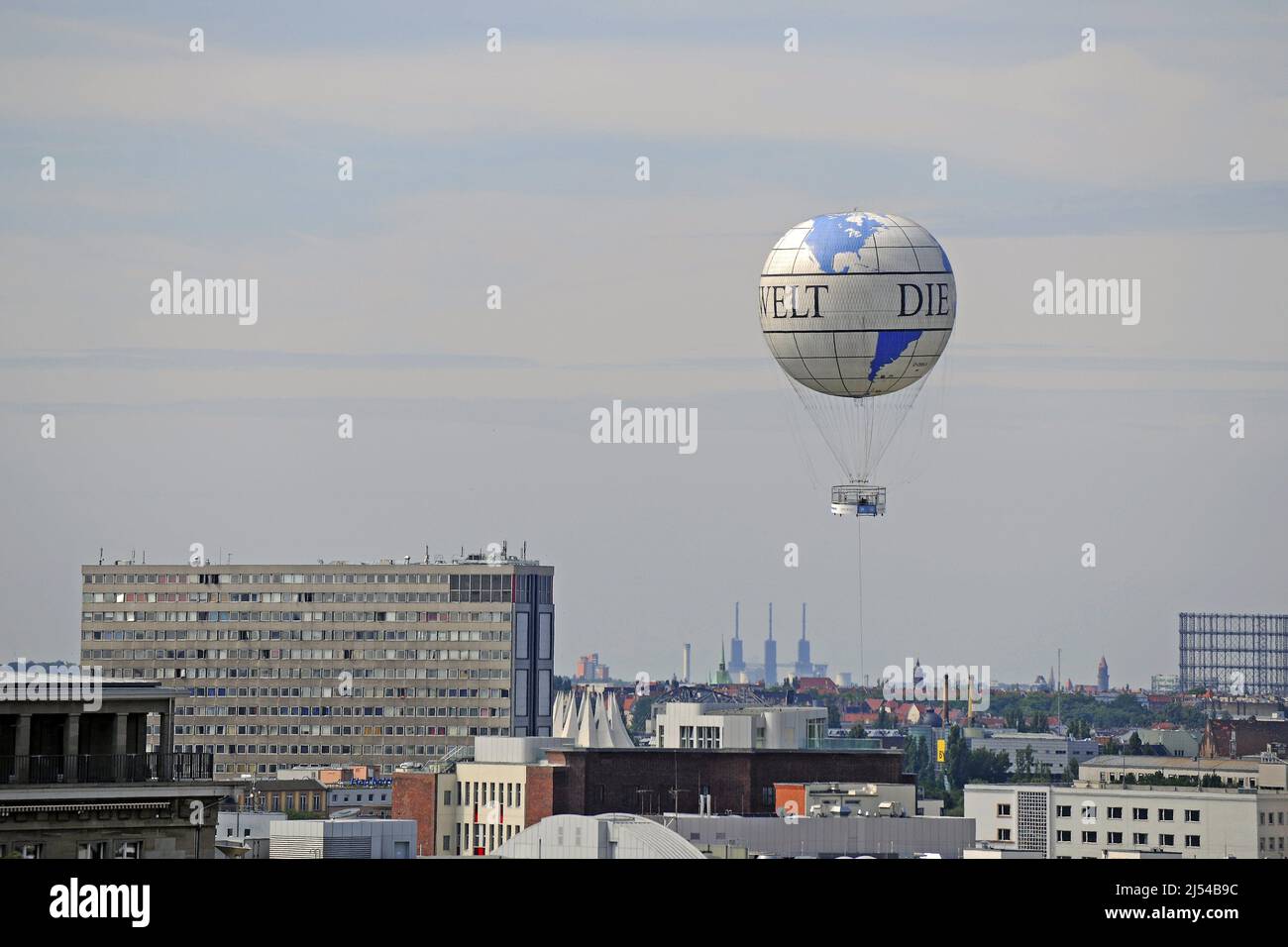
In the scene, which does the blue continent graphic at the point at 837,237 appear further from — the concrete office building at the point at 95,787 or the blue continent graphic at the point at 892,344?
the concrete office building at the point at 95,787

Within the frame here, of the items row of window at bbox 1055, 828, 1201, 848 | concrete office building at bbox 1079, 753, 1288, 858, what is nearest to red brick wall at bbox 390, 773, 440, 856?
concrete office building at bbox 1079, 753, 1288, 858

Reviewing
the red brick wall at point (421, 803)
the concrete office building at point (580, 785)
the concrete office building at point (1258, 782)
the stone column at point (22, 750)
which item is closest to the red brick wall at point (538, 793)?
the concrete office building at point (580, 785)

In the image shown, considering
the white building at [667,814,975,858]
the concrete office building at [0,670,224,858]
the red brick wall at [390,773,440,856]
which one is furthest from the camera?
the red brick wall at [390,773,440,856]

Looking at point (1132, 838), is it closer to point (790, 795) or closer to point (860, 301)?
point (790, 795)

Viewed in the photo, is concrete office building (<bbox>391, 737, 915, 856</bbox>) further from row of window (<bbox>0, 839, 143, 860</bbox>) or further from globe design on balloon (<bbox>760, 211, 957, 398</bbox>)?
row of window (<bbox>0, 839, 143, 860</bbox>)

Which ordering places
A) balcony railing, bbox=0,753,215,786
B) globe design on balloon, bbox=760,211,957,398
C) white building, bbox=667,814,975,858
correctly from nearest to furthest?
balcony railing, bbox=0,753,215,786 → globe design on balloon, bbox=760,211,957,398 → white building, bbox=667,814,975,858
